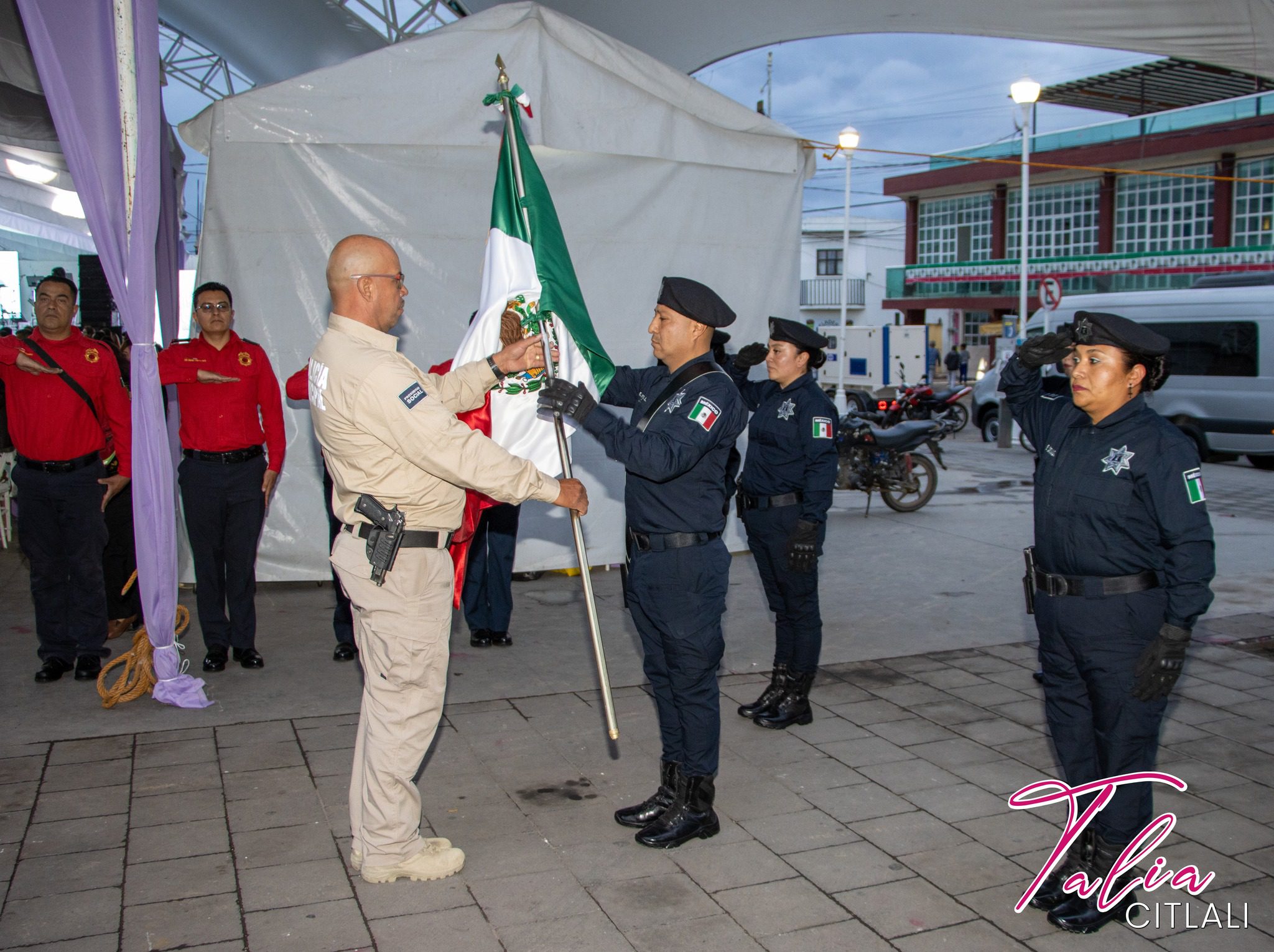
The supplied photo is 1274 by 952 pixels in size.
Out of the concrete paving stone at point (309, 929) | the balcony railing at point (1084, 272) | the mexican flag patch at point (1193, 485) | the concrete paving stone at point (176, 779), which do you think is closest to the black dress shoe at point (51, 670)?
the concrete paving stone at point (176, 779)

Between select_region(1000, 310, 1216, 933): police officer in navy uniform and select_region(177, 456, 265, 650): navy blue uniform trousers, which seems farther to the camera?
select_region(177, 456, 265, 650): navy blue uniform trousers

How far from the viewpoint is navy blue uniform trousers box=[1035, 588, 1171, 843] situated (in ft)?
10.4

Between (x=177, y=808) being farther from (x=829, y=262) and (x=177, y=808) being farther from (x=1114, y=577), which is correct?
(x=829, y=262)

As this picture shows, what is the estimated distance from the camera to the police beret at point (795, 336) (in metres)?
4.92

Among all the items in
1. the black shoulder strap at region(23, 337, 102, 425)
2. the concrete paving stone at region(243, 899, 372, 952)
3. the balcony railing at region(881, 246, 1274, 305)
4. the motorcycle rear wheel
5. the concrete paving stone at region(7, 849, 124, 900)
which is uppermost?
the balcony railing at region(881, 246, 1274, 305)

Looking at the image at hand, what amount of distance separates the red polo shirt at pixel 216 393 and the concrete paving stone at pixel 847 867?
139 inches

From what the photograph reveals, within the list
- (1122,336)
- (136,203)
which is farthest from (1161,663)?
(136,203)

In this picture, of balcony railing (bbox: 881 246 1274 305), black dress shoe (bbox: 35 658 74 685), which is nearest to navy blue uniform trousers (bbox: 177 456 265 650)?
black dress shoe (bbox: 35 658 74 685)

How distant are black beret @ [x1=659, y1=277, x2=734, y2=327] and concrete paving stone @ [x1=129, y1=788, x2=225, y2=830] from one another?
2.51 m

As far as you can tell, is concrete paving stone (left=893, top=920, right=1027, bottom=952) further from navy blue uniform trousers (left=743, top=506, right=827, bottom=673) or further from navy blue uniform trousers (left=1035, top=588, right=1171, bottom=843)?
navy blue uniform trousers (left=743, top=506, right=827, bottom=673)

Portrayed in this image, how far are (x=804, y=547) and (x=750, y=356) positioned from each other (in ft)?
4.15

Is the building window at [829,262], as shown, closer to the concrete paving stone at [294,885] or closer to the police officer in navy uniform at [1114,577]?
the police officer in navy uniform at [1114,577]

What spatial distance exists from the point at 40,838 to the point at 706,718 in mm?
2368

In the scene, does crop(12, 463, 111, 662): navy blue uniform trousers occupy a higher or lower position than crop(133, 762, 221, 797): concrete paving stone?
higher
